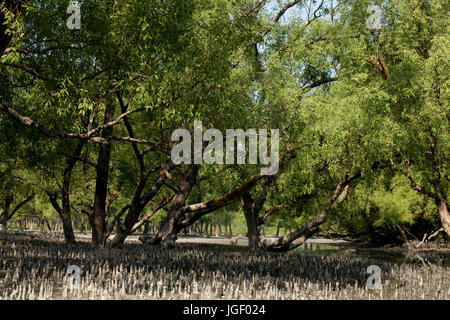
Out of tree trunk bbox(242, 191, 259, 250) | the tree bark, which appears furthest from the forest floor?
tree trunk bbox(242, 191, 259, 250)

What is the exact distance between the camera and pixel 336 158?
762 inches

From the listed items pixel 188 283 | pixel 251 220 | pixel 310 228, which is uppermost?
pixel 251 220

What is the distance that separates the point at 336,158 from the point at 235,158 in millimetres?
4480

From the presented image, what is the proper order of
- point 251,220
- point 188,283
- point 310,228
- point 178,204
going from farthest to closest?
point 251,220 → point 310,228 → point 178,204 → point 188,283

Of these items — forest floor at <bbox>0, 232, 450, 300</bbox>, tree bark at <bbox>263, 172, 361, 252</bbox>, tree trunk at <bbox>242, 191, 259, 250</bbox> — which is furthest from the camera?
tree trunk at <bbox>242, 191, 259, 250</bbox>

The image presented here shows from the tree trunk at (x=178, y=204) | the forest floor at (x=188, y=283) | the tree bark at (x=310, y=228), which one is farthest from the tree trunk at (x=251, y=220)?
the forest floor at (x=188, y=283)

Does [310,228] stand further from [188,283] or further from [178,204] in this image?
[188,283]

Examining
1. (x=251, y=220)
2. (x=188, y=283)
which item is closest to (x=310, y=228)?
(x=251, y=220)

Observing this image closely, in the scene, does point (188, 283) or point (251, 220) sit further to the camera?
point (251, 220)

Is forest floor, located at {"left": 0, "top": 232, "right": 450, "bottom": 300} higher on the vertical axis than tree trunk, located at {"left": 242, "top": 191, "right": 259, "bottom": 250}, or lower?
lower

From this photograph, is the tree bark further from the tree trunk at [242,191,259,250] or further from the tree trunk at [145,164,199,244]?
the tree trunk at [145,164,199,244]

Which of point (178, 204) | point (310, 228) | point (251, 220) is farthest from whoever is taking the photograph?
point (251, 220)

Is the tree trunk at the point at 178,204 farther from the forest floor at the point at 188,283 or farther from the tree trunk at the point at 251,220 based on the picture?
the forest floor at the point at 188,283
